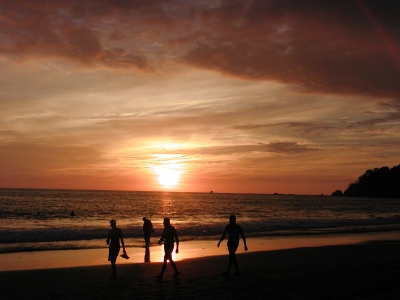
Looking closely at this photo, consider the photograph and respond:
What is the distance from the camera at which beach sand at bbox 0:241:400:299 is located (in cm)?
1056

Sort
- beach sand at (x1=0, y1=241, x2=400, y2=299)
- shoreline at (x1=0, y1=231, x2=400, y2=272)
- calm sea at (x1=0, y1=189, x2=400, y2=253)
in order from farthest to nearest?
calm sea at (x1=0, y1=189, x2=400, y2=253) → shoreline at (x1=0, y1=231, x2=400, y2=272) → beach sand at (x1=0, y1=241, x2=400, y2=299)

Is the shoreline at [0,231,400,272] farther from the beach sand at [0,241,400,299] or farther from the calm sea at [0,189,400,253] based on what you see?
the calm sea at [0,189,400,253]

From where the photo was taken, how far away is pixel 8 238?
30094 mm

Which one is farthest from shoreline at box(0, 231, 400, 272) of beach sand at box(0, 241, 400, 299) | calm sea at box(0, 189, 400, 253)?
calm sea at box(0, 189, 400, 253)

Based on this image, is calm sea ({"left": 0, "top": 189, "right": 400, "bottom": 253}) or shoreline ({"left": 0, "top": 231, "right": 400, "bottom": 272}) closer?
shoreline ({"left": 0, "top": 231, "right": 400, "bottom": 272})

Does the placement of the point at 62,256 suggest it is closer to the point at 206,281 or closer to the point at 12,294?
the point at 12,294

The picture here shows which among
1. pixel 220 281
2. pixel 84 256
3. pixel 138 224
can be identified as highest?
pixel 220 281

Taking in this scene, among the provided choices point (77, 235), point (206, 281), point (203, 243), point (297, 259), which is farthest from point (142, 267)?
point (77, 235)

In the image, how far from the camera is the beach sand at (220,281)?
10.6 meters

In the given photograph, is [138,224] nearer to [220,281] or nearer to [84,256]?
[84,256]

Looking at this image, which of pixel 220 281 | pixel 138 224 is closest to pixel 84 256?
pixel 220 281

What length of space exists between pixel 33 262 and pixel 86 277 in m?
5.94

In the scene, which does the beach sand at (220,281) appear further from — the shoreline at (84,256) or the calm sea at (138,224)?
the calm sea at (138,224)

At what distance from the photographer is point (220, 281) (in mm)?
12453
